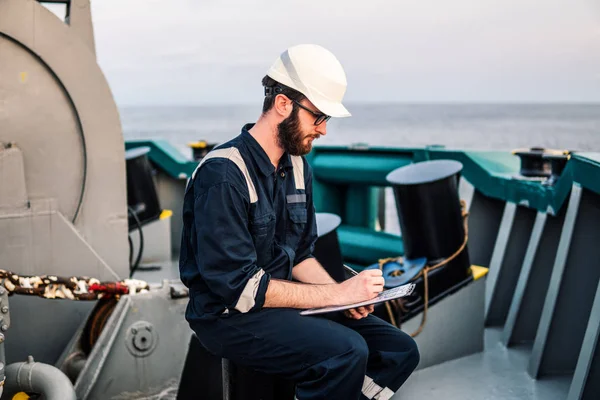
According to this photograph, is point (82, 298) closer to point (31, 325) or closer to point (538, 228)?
point (31, 325)

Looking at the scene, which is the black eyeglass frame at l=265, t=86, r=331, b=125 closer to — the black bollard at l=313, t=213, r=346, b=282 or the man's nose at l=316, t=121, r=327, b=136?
the man's nose at l=316, t=121, r=327, b=136

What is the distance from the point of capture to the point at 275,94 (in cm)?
227

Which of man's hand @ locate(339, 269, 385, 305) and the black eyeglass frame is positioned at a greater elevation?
the black eyeglass frame

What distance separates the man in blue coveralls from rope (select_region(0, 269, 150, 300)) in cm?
113

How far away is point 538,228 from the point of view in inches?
Result: 167

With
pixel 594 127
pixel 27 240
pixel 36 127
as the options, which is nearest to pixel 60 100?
pixel 36 127

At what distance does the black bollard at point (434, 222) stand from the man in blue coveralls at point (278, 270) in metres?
1.52

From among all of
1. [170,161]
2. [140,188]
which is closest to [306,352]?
[140,188]

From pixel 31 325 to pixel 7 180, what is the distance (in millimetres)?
679

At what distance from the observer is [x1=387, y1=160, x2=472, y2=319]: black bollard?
382 centimetres

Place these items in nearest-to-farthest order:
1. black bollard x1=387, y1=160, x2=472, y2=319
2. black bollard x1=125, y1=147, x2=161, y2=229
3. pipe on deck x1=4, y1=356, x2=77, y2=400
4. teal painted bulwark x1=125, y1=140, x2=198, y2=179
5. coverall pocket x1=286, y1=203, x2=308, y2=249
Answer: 1. coverall pocket x1=286, y1=203, x2=308, y2=249
2. pipe on deck x1=4, y1=356, x2=77, y2=400
3. black bollard x1=387, y1=160, x2=472, y2=319
4. black bollard x1=125, y1=147, x2=161, y2=229
5. teal painted bulwark x1=125, y1=140, x2=198, y2=179

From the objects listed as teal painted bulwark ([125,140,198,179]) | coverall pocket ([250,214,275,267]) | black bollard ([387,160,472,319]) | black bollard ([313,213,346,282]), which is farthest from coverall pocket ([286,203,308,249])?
teal painted bulwark ([125,140,198,179])

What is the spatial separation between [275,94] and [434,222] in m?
1.83

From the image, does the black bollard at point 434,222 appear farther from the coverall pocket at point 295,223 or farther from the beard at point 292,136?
the beard at point 292,136
